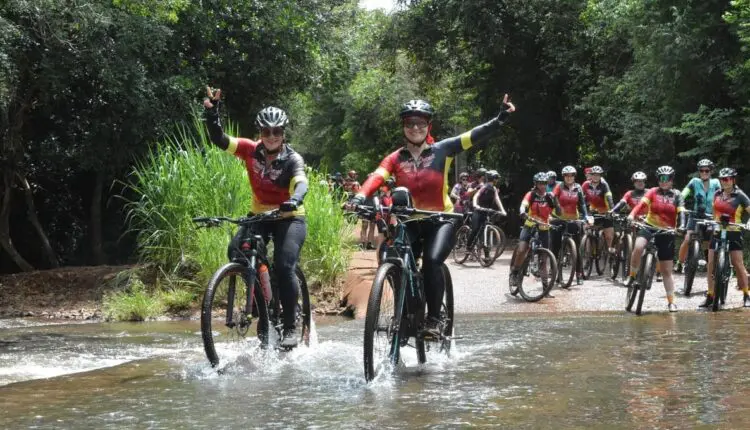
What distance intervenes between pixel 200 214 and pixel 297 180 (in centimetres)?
639

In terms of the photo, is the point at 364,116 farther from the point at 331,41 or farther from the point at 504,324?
the point at 504,324

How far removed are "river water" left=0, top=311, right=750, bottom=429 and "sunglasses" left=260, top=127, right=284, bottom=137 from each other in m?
1.75

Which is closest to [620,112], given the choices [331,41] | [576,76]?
[576,76]

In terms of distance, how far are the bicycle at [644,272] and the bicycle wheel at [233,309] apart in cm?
618

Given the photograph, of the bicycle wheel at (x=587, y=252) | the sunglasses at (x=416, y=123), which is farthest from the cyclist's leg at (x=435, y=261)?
the bicycle wheel at (x=587, y=252)

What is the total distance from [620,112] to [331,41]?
7.70 metres

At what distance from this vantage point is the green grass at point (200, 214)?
1470 cm

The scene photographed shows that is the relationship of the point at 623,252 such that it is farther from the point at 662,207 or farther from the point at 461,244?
the point at 461,244

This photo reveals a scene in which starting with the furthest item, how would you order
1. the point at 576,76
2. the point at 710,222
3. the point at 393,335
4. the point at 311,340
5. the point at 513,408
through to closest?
the point at 576,76, the point at 710,222, the point at 311,340, the point at 393,335, the point at 513,408

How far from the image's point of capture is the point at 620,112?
2770cm

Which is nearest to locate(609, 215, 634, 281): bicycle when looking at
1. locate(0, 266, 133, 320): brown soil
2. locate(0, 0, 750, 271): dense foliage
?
locate(0, 0, 750, 271): dense foliage

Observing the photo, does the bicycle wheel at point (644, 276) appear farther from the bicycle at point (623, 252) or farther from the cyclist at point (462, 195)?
the cyclist at point (462, 195)

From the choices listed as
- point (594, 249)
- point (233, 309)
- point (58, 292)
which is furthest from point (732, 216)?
point (58, 292)

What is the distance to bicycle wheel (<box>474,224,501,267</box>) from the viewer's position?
21.8 m
